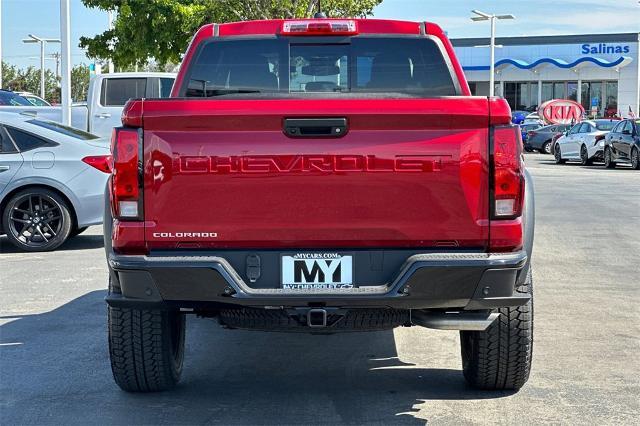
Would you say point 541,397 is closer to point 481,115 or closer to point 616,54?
point 481,115

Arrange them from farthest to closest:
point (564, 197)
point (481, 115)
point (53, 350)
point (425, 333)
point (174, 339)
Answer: point (564, 197) → point (425, 333) → point (53, 350) → point (174, 339) → point (481, 115)

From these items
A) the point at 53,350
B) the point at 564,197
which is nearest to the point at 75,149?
the point at 53,350

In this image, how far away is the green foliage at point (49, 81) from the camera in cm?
8775

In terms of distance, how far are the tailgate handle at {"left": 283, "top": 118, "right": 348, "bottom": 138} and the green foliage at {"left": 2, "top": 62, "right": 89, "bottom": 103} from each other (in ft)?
273

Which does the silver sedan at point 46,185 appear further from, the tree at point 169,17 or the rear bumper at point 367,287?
the tree at point 169,17

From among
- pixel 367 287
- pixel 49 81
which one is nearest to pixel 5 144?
pixel 367 287

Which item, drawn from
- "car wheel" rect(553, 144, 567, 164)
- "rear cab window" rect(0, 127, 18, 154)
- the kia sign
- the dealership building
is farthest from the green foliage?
"rear cab window" rect(0, 127, 18, 154)

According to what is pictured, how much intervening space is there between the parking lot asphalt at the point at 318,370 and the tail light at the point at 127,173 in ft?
3.68

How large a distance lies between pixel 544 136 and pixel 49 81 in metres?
63.5

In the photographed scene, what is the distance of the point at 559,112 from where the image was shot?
50.6 metres

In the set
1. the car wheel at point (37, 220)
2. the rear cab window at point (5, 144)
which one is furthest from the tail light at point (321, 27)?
the rear cab window at point (5, 144)

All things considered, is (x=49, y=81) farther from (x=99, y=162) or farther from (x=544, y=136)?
(x=99, y=162)

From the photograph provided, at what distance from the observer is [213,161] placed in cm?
504

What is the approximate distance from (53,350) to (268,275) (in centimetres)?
263
